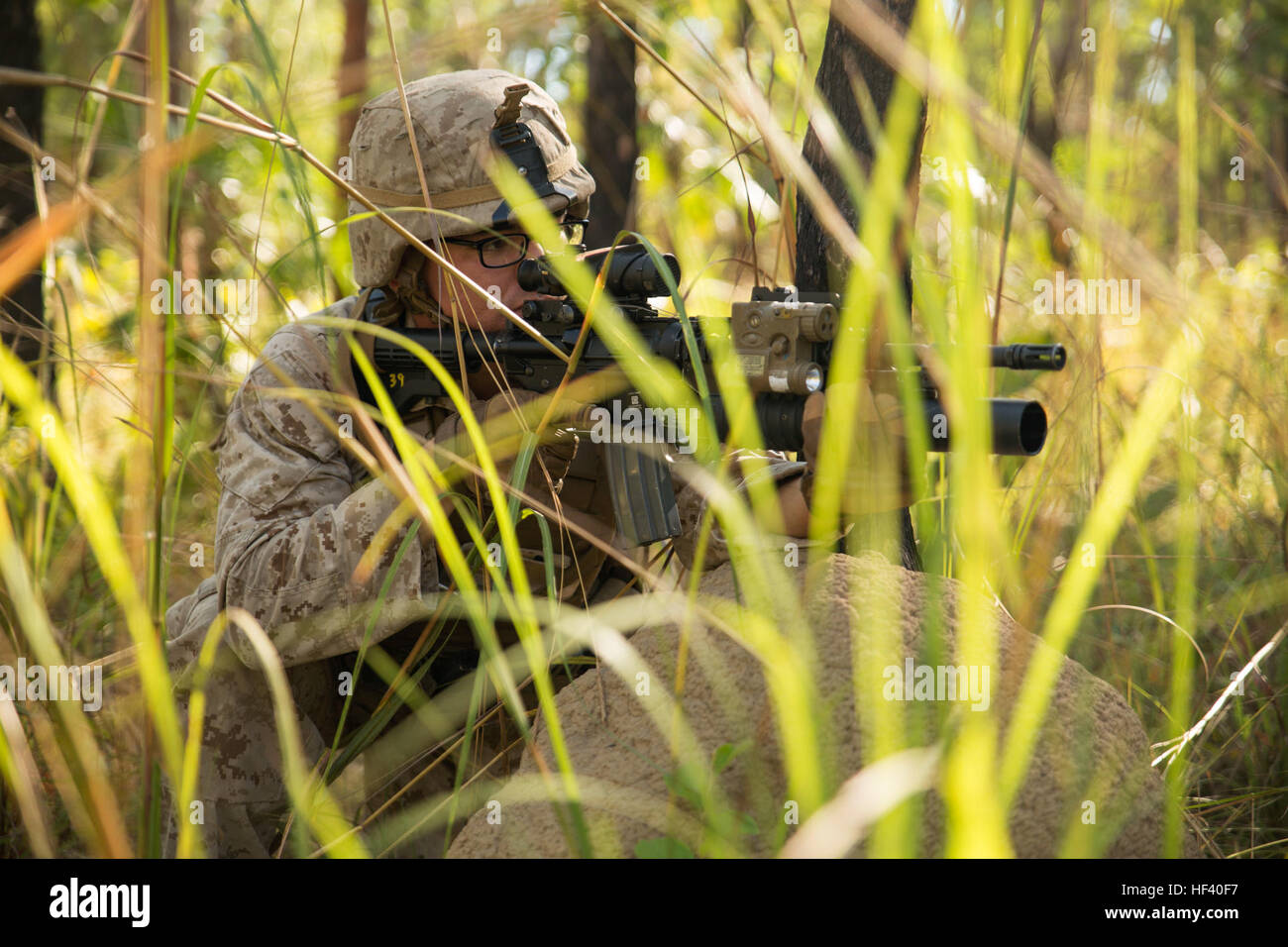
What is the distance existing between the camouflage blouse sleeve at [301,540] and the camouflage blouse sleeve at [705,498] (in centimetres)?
53

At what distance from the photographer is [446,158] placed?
2186 millimetres

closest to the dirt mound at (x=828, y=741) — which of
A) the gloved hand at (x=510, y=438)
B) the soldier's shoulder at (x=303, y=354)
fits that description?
the gloved hand at (x=510, y=438)

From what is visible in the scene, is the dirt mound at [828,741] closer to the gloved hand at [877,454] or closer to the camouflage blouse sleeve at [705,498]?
the gloved hand at [877,454]

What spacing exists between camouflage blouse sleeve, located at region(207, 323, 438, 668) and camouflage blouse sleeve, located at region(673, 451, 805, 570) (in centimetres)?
53

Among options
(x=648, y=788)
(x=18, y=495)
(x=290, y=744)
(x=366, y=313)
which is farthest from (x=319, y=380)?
(x=290, y=744)

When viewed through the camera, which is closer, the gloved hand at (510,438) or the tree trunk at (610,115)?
the gloved hand at (510,438)

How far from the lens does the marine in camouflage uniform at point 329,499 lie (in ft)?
6.32

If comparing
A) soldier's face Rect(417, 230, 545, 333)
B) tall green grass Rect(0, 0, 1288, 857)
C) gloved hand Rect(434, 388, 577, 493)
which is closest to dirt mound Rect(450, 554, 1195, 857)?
tall green grass Rect(0, 0, 1288, 857)

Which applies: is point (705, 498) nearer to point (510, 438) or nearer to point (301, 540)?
point (510, 438)

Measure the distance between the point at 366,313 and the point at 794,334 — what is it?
1.06 metres

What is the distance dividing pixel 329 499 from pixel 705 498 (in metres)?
0.74
